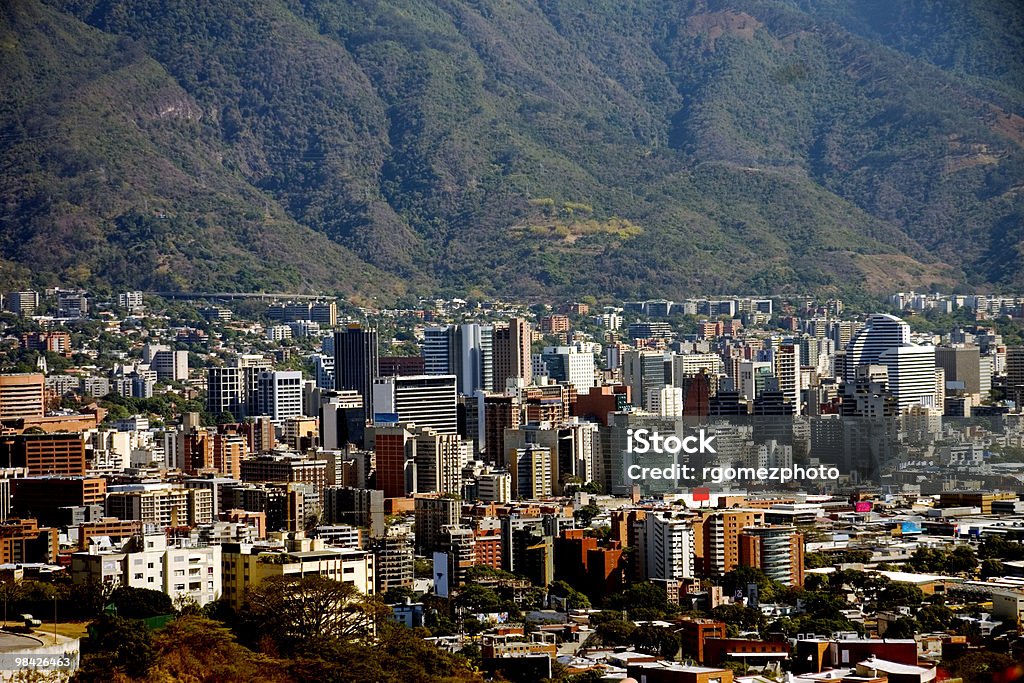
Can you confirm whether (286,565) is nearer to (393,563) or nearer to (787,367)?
(393,563)

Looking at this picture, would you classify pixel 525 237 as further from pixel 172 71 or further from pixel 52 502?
pixel 52 502

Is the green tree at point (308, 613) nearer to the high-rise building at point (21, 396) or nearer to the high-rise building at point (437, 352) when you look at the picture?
the high-rise building at point (21, 396)

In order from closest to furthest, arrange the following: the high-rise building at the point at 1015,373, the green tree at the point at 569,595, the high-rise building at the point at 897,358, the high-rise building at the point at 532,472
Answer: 1. the green tree at the point at 569,595
2. the high-rise building at the point at 532,472
3. the high-rise building at the point at 897,358
4. the high-rise building at the point at 1015,373

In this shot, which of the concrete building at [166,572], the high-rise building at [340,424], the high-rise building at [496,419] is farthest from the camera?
the high-rise building at [340,424]

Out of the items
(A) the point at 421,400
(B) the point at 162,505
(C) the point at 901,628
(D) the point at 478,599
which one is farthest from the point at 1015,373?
(C) the point at 901,628

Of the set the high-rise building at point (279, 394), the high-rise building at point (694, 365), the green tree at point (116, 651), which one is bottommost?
the green tree at point (116, 651)

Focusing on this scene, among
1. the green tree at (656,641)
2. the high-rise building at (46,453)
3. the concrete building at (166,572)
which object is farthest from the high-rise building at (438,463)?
the concrete building at (166,572)

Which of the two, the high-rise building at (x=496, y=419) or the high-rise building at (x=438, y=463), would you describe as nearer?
the high-rise building at (x=438, y=463)

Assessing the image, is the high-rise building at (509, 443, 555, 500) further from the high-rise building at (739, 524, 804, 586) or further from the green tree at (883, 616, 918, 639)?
the green tree at (883, 616, 918, 639)

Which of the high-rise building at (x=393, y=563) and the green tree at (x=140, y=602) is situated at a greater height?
the green tree at (x=140, y=602)
